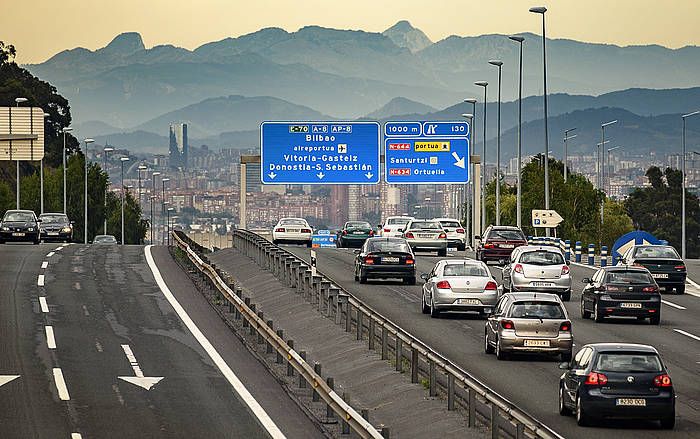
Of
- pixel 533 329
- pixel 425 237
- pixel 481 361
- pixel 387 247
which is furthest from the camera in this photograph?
pixel 425 237

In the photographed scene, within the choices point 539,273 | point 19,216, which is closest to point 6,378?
point 539,273

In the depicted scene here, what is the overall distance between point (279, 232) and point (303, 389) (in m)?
50.4

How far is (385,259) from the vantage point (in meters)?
47.1

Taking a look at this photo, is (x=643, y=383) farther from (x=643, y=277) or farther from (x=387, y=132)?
(x=387, y=132)

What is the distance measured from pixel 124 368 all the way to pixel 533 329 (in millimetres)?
7856

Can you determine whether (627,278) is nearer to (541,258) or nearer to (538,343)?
(541,258)

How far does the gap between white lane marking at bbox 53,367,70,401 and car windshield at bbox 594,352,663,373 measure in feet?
26.5

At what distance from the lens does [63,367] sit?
26.9 meters

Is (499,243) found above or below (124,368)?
above

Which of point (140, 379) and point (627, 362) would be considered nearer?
point (627, 362)

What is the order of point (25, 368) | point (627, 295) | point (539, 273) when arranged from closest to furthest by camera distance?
point (25, 368) < point (627, 295) < point (539, 273)

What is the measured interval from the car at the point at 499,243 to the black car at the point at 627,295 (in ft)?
66.8

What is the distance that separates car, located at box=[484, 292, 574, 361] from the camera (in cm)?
2912

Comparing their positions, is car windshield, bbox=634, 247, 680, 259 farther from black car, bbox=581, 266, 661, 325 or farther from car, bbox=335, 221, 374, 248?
car, bbox=335, 221, 374, 248
